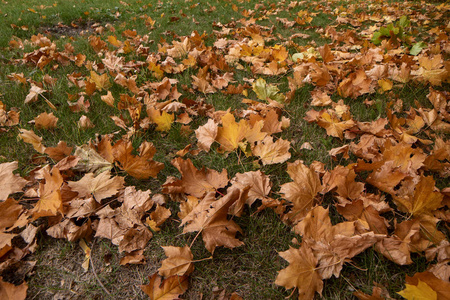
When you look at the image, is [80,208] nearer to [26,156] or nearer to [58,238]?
[58,238]

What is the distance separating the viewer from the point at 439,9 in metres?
4.73

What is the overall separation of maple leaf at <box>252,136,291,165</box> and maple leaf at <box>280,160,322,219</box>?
0.23 metres

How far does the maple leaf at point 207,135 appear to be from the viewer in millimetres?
1480

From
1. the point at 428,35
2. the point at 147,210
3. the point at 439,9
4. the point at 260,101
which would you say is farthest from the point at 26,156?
the point at 439,9

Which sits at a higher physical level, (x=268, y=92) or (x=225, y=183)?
(x=268, y=92)

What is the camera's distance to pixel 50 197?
3.60ft

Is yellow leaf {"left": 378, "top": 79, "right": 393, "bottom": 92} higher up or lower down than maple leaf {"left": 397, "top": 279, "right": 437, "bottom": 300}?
higher up

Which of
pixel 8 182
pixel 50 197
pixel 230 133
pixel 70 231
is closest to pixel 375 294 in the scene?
pixel 230 133

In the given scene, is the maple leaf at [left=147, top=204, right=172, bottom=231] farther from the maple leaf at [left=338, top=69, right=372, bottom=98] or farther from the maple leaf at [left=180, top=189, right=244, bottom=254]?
the maple leaf at [left=338, top=69, right=372, bottom=98]

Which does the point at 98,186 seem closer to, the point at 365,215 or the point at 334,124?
the point at 365,215

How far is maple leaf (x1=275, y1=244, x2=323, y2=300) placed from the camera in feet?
2.84

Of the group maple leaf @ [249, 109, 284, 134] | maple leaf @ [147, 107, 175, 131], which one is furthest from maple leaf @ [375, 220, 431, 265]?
maple leaf @ [147, 107, 175, 131]

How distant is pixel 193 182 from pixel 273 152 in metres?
0.48

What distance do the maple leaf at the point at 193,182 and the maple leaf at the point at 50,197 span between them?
1.44ft
